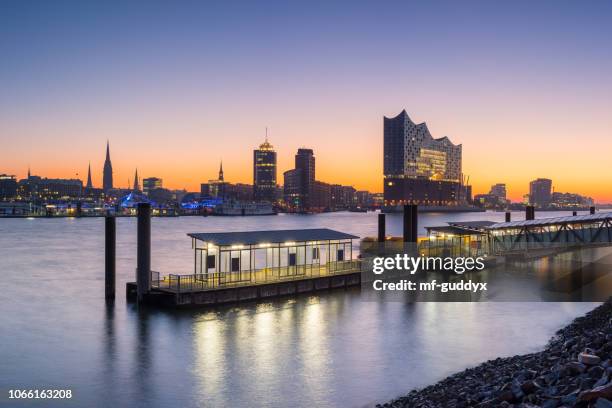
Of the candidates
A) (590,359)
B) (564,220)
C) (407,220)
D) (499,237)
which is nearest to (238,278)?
(407,220)

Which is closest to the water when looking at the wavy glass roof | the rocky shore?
the rocky shore

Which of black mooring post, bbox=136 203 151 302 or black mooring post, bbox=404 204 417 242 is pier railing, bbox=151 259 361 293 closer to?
black mooring post, bbox=136 203 151 302

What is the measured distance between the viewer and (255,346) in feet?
80.6

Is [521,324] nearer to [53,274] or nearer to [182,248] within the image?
[53,274]

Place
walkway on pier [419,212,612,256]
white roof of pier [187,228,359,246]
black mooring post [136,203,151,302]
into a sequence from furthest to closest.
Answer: walkway on pier [419,212,612,256], white roof of pier [187,228,359,246], black mooring post [136,203,151,302]

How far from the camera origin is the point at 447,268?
46.0 metres

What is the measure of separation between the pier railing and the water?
56.7 inches

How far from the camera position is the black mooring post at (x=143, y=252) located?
99.2ft

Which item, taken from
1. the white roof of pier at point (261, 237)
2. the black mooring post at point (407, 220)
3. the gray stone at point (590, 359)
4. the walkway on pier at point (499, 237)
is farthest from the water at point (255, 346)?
the walkway on pier at point (499, 237)

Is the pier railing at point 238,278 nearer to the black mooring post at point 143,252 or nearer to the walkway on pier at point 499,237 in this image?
the black mooring post at point 143,252

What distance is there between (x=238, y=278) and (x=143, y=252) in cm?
557

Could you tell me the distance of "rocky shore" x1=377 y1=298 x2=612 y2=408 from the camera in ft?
33.4

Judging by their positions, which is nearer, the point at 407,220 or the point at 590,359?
the point at 590,359

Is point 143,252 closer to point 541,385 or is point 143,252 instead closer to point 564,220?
point 541,385
